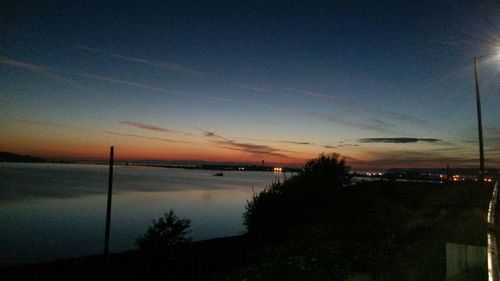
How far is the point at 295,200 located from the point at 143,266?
787 centimetres

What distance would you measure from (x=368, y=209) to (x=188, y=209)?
38.5 metres

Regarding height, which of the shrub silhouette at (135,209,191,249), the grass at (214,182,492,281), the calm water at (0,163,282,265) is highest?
the grass at (214,182,492,281)

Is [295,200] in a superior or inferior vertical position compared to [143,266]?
superior

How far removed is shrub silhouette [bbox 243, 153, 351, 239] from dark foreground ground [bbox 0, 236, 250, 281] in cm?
188

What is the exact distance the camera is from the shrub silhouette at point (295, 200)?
1612 centimetres

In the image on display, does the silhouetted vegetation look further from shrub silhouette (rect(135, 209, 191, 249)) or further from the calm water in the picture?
the calm water

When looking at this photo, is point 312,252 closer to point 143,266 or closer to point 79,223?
point 143,266

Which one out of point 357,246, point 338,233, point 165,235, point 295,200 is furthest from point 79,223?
point 357,246

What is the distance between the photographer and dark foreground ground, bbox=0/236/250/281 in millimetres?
11281

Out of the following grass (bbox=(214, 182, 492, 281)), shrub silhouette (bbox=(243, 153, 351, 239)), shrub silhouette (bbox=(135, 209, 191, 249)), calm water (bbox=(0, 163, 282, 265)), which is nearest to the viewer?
grass (bbox=(214, 182, 492, 281))

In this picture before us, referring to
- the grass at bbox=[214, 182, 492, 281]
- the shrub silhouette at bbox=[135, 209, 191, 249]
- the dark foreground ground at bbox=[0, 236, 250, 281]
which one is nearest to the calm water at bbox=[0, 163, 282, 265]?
the shrub silhouette at bbox=[135, 209, 191, 249]

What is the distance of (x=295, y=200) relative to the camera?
58.8ft

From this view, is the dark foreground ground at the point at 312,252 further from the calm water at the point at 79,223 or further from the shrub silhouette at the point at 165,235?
the calm water at the point at 79,223

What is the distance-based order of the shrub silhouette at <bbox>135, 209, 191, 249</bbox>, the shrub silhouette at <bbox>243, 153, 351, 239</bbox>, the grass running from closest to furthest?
1. the grass
2. the shrub silhouette at <bbox>243, 153, 351, 239</bbox>
3. the shrub silhouette at <bbox>135, 209, 191, 249</bbox>
